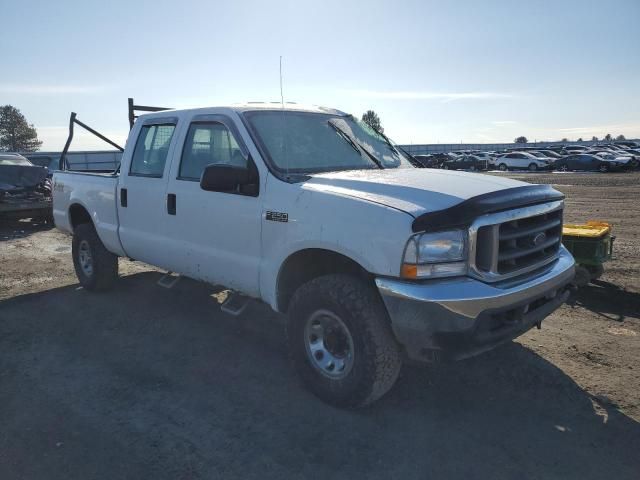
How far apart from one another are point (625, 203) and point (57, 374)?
14841 mm

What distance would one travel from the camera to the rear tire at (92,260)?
18.8 feet

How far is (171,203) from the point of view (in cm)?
437

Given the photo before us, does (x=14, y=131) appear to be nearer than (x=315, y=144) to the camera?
No

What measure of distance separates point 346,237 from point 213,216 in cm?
142

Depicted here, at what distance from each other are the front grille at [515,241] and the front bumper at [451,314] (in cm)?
12

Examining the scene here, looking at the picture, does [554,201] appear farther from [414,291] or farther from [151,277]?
[151,277]

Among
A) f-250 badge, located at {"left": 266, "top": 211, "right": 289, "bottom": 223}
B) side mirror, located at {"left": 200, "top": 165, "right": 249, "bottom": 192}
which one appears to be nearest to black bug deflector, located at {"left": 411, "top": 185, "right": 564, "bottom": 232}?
f-250 badge, located at {"left": 266, "top": 211, "right": 289, "bottom": 223}

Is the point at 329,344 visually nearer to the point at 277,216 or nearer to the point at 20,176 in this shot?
the point at 277,216

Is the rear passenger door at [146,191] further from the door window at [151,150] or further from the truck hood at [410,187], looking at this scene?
the truck hood at [410,187]

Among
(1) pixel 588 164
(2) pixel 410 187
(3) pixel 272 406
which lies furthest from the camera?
(1) pixel 588 164

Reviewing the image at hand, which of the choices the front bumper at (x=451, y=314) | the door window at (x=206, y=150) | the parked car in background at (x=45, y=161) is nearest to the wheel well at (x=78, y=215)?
the door window at (x=206, y=150)

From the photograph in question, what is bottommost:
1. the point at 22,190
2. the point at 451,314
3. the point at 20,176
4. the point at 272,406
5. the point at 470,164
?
the point at 272,406

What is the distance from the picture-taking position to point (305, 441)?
115 inches

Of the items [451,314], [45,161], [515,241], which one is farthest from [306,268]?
[45,161]
